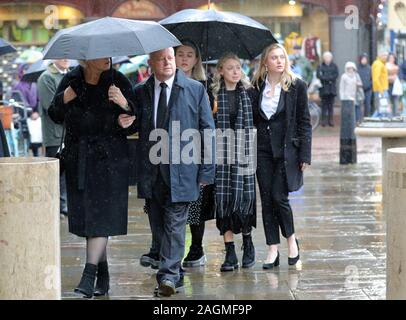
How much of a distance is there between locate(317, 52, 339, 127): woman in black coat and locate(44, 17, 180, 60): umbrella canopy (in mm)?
19899

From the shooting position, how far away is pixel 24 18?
2484 cm

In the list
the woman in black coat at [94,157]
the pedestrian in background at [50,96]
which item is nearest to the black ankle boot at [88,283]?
the woman in black coat at [94,157]

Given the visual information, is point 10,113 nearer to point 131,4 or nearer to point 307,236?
point 307,236

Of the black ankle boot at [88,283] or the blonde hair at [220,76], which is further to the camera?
the blonde hair at [220,76]

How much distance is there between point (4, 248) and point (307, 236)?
4757 millimetres

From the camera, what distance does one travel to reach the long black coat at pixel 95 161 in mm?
7461

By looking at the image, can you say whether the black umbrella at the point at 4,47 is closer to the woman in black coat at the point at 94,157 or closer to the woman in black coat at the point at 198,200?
the woman in black coat at the point at 94,157

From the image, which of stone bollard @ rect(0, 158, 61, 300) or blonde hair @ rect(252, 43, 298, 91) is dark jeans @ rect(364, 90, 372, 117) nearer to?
blonde hair @ rect(252, 43, 298, 91)

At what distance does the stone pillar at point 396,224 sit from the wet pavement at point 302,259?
119cm

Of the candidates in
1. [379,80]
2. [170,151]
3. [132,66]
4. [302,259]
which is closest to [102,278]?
[170,151]

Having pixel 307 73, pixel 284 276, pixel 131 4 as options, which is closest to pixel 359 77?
pixel 307 73


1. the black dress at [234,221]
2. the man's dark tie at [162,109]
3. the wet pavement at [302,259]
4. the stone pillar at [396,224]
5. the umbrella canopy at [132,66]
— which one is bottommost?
the wet pavement at [302,259]

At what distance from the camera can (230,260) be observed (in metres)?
8.58

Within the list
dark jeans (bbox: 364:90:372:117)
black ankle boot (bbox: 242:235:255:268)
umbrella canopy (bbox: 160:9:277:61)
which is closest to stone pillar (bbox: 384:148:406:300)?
black ankle boot (bbox: 242:235:255:268)
